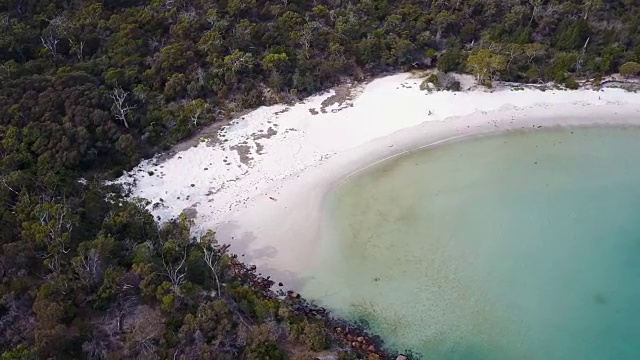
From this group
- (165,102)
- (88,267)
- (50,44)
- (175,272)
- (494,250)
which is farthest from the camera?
(50,44)

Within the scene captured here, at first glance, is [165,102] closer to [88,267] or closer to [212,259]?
[212,259]

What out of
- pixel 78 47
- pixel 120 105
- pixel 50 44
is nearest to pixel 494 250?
pixel 120 105

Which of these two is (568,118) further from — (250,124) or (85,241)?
(85,241)

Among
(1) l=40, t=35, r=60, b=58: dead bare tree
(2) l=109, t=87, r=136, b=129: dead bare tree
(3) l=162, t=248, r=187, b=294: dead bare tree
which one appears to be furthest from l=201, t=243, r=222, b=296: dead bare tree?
(1) l=40, t=35, r=60, b=58: dead bare tree

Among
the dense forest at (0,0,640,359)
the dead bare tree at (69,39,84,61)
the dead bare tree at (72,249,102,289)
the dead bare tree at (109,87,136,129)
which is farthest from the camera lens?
the dead bare tree at (69,39,84,61)

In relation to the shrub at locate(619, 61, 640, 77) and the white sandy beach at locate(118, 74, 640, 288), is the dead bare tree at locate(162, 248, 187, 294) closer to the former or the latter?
the white sandy beach at locate(118, 74, 640, 288)
